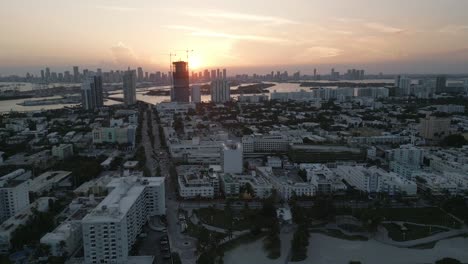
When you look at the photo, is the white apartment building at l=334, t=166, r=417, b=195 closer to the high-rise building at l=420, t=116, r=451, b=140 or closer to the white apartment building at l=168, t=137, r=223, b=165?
the white apartment building at l=168, t=137, r=223, b=165

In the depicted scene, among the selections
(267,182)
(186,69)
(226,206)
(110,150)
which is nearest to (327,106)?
(186,69)

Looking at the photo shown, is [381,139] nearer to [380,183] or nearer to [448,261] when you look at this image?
[380,183]

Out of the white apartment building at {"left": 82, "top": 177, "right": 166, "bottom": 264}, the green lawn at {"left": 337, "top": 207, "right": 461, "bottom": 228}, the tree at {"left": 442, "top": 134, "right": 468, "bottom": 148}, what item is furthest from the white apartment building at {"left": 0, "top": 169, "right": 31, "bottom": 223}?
the tree at {"left": 442, "top": 134, "right": 468, "bottom": 148}

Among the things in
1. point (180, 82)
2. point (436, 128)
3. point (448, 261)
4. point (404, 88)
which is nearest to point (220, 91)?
point (180, 82)

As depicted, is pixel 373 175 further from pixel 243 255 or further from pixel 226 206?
pixel 243 255

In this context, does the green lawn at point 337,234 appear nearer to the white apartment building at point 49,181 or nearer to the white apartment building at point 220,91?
the white apartment building at point 49,181

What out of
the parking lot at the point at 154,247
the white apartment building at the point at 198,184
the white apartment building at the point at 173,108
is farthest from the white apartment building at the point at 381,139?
the white apartment building at the point at 173,108
